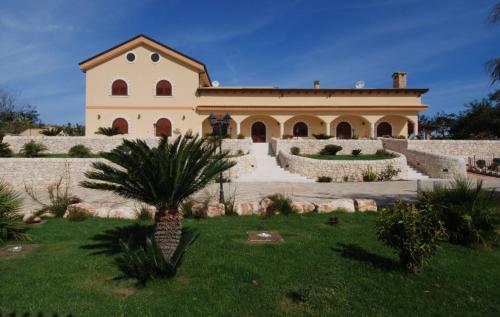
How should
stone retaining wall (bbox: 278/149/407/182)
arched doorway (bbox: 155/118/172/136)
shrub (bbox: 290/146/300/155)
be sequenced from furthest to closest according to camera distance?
arched doorway (bbox: 155/118/172/136)
shrub (bbox: 290/146/300/155)
stone retaining wall (bbox: 278/149/407/182)

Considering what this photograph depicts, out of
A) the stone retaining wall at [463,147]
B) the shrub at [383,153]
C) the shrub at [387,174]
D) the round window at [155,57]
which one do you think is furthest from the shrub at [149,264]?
the round window at [155,57]

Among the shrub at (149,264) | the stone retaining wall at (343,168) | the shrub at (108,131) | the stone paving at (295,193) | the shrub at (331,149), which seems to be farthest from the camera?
the shrub at (108,131)

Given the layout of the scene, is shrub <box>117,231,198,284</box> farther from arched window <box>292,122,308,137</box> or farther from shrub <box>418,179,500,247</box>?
arched window <box>292,122,308,137</box>

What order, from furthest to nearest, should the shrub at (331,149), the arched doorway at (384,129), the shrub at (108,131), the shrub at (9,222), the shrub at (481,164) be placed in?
1. the arched doorway at (384,129)
2. the shrub at (108,131)
3. the shrub at (331,149)
4. the shrub at (481,164)
5. the shrub at (9,222)

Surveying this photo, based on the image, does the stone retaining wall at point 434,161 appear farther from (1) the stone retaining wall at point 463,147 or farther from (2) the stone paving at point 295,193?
(2) the stone paving at point 295,193

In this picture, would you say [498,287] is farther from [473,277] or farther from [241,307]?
[241,307]

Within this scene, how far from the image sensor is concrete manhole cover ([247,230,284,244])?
6527mm

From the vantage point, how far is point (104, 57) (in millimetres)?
27766

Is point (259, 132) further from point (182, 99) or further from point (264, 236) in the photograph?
point (264, 236)

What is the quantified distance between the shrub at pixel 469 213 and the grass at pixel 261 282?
358 mm

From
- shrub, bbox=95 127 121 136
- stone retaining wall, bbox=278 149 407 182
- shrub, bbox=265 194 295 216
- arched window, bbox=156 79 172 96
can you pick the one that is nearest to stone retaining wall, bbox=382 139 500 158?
stone retaining wall, bbox=278 149 407 182

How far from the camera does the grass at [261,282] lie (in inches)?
153

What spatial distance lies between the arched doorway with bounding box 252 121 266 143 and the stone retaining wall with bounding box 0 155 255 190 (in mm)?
16362

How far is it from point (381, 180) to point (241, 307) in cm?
1534
